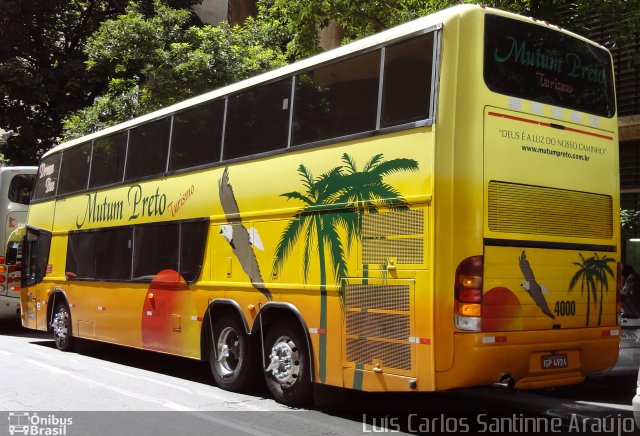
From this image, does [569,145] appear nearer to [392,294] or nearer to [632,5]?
[392,294]

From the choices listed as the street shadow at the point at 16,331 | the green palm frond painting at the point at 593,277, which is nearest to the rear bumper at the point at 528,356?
the green palm frond painting at the point at 593,277

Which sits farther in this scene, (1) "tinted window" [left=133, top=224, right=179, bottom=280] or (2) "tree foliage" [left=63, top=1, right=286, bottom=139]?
(2) "tree foliage" [left=63, top=1, right=286, bottom=139]

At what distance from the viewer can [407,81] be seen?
7.20 meters

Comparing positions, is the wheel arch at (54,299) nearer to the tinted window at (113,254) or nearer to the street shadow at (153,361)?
the street shadow at (153,361)

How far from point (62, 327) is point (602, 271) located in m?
9.80

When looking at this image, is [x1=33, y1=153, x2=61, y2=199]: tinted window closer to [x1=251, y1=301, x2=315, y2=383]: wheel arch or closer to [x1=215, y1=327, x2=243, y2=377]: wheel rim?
[x1=215, y1=327, x2=243, y2=377]: wheel rim

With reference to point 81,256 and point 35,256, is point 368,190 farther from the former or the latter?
point 35,256

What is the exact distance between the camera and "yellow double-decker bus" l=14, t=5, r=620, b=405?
670cm

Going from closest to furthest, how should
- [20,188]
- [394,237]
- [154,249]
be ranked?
[394,237] → [154,249] → [20,188]

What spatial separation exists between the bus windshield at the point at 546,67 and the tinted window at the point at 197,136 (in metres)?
4.02

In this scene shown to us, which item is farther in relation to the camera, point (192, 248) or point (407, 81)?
point (192, 248)

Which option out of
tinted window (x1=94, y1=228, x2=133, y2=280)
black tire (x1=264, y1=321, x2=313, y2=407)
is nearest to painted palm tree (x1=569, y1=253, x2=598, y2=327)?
black tire (x1=264, y1=321, x2=313, y2=407)

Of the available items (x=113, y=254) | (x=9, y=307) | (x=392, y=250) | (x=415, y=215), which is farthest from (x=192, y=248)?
(x=9, y=307)

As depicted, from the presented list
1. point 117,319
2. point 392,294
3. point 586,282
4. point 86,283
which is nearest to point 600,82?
point 586,282
